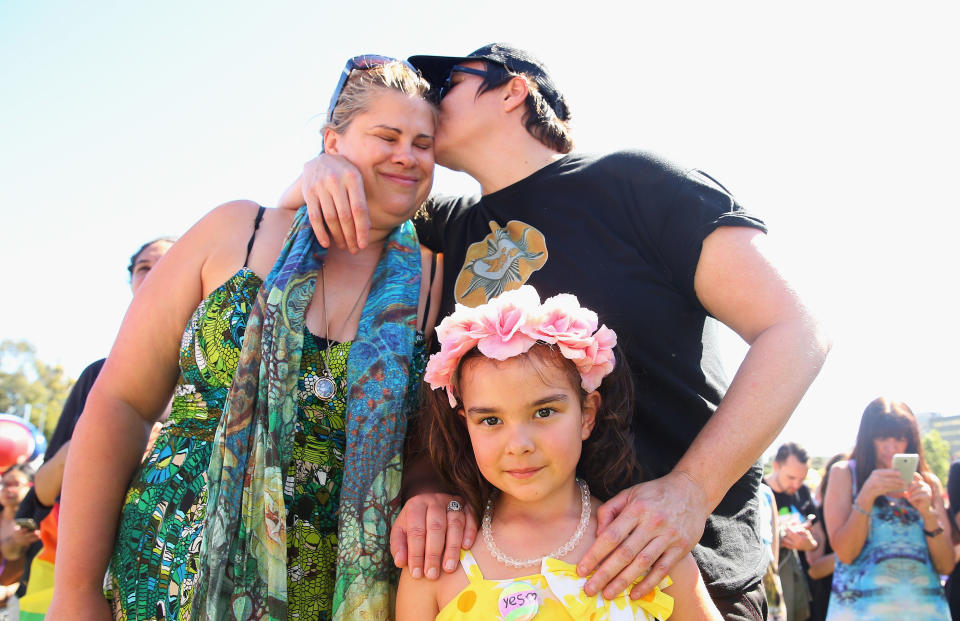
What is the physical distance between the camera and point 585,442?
220cm

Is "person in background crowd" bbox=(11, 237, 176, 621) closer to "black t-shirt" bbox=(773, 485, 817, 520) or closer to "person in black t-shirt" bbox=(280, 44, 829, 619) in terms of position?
"person in black t-shirt" bbox=(280, 44, 829, 619)

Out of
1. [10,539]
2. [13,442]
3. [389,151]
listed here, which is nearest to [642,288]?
[389,151]

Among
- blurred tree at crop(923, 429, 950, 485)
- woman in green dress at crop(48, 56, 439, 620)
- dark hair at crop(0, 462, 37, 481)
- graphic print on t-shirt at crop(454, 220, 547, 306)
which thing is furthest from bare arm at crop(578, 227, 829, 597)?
blurred tree at crop(923, 429, 950, 485)

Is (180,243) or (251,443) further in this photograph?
(180,243)

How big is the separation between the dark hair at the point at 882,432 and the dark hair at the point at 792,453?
1.84 meters

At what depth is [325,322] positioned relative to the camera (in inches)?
93.0

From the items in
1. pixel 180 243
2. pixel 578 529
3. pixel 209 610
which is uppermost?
pixel 180 243

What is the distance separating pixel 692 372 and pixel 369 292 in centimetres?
108

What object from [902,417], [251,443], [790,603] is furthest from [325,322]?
[790,603]

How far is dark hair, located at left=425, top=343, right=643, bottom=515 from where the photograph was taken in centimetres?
208

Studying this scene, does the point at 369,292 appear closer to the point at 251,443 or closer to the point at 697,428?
the point at 251,443

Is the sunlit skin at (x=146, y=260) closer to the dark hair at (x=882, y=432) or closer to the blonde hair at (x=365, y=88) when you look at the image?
the blonde hair at (x=365, y=88)

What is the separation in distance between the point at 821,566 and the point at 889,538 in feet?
3.48

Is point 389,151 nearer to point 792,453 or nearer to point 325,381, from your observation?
point 325,381
